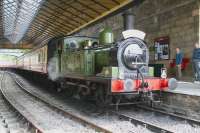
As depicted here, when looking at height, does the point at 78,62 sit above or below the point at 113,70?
above

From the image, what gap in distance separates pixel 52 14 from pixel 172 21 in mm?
16903

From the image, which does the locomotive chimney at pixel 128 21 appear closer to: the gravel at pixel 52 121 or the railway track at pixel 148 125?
the railway track at pixel 148 125

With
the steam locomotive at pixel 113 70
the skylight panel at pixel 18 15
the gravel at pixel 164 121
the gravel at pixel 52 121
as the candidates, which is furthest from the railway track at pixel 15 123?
the skylight panel at pixel 18 15

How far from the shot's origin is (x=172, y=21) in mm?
14766

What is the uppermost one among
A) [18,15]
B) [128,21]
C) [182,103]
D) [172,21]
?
[18,15]

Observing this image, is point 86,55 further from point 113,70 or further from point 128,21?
point 113,70

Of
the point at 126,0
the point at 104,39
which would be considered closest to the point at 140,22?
the point at 126,0

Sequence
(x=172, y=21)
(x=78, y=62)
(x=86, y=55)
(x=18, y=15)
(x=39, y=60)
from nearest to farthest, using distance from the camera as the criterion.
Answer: (x=86, y=55), (x=78, y=62), (x=172, y=21), (x=39, y=60), (x=18, y=15)

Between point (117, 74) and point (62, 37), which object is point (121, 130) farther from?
point (62, 37)

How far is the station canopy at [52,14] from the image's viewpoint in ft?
75.8

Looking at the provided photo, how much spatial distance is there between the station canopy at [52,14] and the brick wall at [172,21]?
54.2 inches

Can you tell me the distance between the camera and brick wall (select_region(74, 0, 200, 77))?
13359 mm

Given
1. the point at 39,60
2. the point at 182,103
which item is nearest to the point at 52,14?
the point at 39,60

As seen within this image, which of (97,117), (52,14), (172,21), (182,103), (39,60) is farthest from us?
(52,14)
